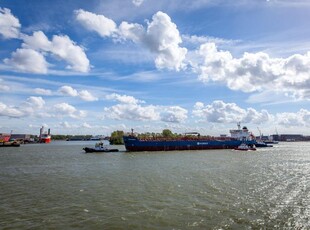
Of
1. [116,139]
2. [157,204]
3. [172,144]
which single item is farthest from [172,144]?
[116,139]

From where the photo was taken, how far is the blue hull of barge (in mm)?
73938

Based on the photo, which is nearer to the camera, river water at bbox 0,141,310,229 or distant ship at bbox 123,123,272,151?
river water at bbox 0,141,310,229

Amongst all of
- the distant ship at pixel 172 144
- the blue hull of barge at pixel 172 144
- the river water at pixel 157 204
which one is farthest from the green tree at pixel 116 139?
the river water at pixel 157 204

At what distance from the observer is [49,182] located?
26000 millimetres

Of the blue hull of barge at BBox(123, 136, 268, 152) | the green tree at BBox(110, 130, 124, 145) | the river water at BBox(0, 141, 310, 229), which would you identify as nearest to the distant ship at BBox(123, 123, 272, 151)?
→ the blue hull of barge at BBox(123, 136, 268, 152)

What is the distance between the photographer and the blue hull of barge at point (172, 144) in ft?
243

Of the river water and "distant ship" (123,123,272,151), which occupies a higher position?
"distant ship" (123,123,272,151)

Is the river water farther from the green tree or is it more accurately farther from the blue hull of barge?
the green tree

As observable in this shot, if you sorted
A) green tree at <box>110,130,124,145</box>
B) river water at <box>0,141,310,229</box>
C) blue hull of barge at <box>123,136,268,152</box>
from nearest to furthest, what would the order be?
river water at <box>0,141,310,229</box>
blue hull of barge at <box>123,136,268,152</box>
green tree at <box>110,130,124,145</box>

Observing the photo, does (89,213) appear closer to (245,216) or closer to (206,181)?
(245,216)

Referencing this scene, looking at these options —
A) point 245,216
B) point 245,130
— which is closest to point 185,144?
point 245,130

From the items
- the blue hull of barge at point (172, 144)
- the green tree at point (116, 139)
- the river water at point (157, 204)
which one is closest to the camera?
the river water at point (157, 204)

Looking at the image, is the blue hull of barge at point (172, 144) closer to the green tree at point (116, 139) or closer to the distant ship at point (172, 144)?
the distant ship at point (172, 144)

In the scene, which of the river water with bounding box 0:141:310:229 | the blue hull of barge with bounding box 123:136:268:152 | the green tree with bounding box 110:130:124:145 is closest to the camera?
the river water with bounding box 0:141:310:229
